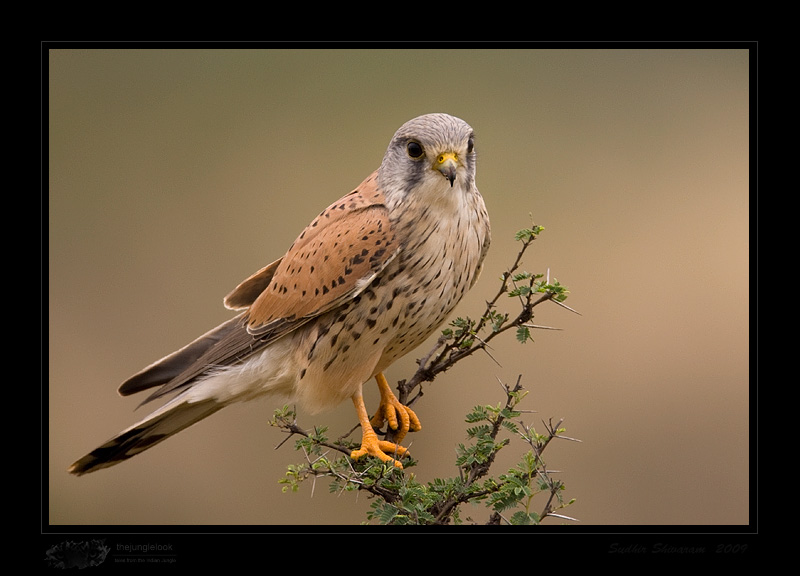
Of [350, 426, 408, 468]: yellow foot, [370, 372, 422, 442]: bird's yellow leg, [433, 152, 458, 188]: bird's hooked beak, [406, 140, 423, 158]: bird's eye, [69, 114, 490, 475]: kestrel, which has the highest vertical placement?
[406, 140, 423, 158]: bird's eye

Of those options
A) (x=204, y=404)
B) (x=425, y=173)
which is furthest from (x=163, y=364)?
(x=425, y=173)

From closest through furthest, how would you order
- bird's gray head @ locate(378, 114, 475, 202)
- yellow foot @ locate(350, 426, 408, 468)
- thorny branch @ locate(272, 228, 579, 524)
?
1. thorny branch @ locate(272, 228, 579, 524)
2. bird's gray head @ locate(378, 114, 475, 202)
3. yellow foot @ locate(350, 426, 408, 468)

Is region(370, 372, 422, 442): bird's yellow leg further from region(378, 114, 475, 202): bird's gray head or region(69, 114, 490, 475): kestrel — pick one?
region(378, 114, 475, 202): bird's gray head

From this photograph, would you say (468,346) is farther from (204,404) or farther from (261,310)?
(204,404)

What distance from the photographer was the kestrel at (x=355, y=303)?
2674 mm

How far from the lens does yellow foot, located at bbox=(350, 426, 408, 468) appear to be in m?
2.79

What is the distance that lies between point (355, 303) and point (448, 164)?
56 cm

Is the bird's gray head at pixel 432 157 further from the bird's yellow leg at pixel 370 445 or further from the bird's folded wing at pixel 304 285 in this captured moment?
the bird's yellow leg at pixel 370 445

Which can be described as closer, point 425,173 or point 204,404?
point 425,173

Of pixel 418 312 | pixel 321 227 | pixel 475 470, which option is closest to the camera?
pixel 475 470
